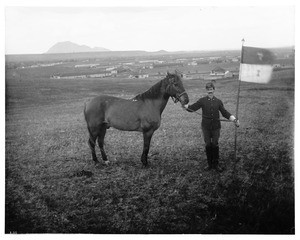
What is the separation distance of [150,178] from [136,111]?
1.56 meters

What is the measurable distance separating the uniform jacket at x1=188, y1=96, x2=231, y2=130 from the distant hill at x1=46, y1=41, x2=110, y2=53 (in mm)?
3344

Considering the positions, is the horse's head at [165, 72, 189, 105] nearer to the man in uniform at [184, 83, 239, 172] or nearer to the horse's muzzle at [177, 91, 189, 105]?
the horse's muzzle at [177, 91, 189, 105]

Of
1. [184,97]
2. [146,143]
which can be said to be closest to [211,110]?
[184,97]

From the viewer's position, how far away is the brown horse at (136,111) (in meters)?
5.76

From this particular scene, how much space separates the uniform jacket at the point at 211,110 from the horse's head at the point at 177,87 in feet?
0.85

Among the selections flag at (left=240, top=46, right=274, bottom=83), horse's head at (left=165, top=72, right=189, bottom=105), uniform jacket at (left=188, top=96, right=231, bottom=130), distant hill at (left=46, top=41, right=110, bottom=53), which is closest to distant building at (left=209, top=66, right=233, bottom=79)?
flag at (left=240, top=46, right=274, bottom=83)

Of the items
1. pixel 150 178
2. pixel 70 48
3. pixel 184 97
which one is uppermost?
pixel 70 48

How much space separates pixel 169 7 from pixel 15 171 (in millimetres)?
5408

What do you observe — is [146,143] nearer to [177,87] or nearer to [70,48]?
[177,87]

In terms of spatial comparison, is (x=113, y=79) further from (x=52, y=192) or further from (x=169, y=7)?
(x=52, y=192)

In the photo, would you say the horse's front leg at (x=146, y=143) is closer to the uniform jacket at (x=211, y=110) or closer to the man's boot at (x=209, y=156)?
the uniform jacket at (x=211, y=110)

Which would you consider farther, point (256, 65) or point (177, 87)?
point (177, 87)

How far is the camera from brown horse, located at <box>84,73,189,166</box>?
18.9 feet

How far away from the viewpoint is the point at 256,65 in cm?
532
